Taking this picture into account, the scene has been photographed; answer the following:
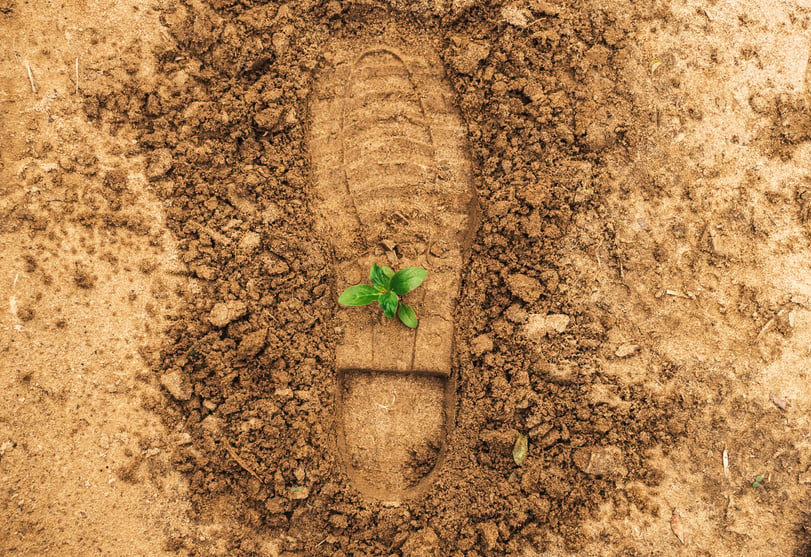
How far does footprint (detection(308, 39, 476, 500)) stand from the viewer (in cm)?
256

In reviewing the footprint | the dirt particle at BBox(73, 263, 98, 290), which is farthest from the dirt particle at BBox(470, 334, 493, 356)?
the dirt particle at BBox(73, 263, 98, 290)

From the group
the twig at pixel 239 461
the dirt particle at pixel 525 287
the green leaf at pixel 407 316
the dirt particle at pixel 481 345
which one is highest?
the dirt particle at pixel 525 287

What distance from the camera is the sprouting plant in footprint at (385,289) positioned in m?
2.41

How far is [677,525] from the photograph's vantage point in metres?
2.40

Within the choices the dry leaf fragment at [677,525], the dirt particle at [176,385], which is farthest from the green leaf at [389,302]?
the dry leaf fragment at [677,525]

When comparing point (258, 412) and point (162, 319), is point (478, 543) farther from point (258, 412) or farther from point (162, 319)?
point (162, 319)

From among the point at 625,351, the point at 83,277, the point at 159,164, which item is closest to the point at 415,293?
the point at 625,351

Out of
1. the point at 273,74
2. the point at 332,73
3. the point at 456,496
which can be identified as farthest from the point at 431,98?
the point at 456,496

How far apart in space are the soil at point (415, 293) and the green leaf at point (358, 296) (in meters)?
0.16

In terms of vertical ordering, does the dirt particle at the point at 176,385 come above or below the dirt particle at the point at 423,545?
above

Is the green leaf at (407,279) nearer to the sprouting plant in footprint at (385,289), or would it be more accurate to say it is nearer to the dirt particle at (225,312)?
the sprouting plant in footprint at (385,289)

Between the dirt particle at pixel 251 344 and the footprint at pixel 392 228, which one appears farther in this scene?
the footprint at pixel 392 228

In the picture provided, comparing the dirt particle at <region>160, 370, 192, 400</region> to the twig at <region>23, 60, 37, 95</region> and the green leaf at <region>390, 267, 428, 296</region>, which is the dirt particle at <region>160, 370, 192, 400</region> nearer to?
the green leaf at <region>390, 267, 428, 296</region>

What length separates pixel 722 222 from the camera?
250 cm
